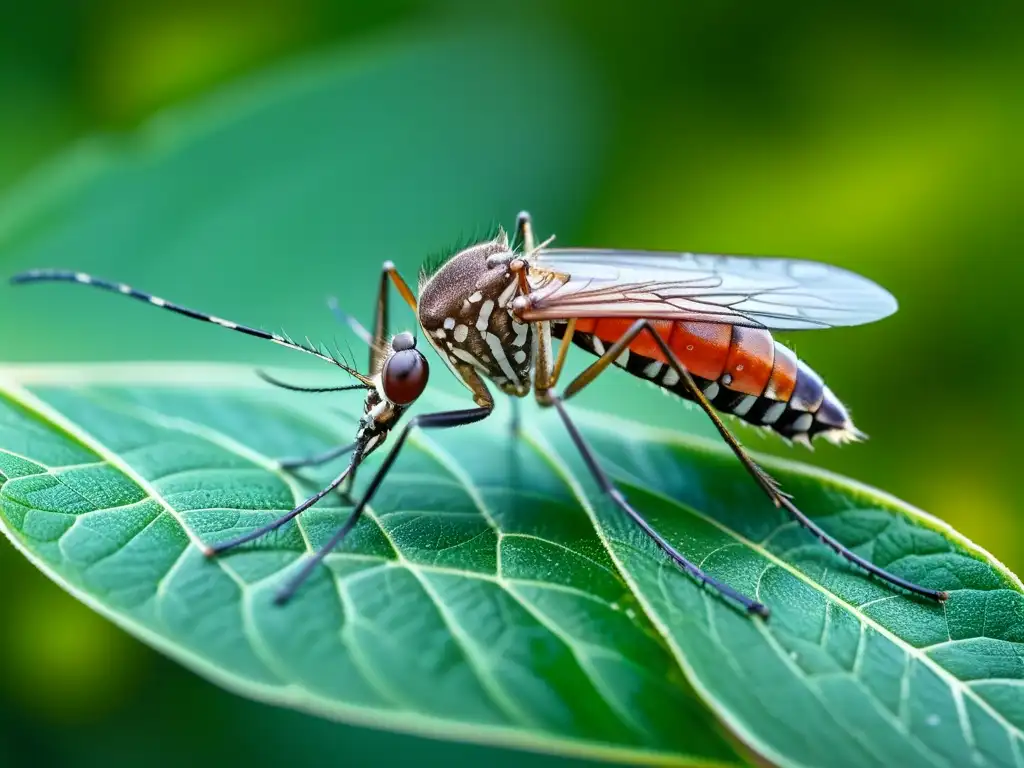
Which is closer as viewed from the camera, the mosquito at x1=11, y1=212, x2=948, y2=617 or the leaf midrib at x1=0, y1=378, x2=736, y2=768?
the leaf midrib at x1=0, y1=378, x2=736, y2=768

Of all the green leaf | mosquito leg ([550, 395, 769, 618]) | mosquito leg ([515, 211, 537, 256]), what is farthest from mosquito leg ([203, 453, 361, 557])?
mosquito leg ([515, 211, 537, 256])

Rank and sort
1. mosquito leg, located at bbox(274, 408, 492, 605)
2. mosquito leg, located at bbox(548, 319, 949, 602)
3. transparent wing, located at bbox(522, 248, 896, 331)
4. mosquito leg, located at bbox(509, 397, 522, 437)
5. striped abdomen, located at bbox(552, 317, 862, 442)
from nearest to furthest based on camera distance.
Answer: mosquito leg, located at bbox(274, 408, 492, 605) < mosquito leg, located at bbox(548, 319, 949, 602) < transparent wing, located at bbox(522, 248, 896, 331) < striped abdomen, located at bbox(552, 317, 862, 442) < mosquito leg, located at bbox(509, 397, 522, 437)

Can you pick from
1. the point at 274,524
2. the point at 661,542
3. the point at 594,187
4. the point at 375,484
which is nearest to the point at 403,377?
the point at 375,484

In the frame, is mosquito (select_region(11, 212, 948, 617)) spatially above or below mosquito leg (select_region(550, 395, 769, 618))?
above

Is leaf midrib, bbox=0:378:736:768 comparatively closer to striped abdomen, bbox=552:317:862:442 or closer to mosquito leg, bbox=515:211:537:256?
striped abdomen, bbox=552:317:862:442

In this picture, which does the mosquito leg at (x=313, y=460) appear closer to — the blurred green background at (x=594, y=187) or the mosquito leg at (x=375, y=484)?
the mosquito leg at (x=375, y=484)

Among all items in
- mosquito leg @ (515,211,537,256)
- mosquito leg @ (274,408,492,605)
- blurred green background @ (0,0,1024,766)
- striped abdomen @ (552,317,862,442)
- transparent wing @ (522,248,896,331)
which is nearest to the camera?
mosquito leg @ (274,408,492,605)

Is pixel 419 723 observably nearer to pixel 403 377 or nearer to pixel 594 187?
pixel 403 377
